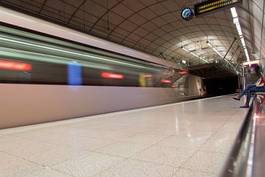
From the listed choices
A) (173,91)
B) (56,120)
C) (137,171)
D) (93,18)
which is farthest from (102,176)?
(93,18)

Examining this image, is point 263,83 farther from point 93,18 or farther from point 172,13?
point 93,18

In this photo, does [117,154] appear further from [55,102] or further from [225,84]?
[225,84]

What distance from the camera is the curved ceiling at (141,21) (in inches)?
473

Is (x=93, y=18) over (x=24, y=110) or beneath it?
over

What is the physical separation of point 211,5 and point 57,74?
16.5ft

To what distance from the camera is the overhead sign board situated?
18.8 feet

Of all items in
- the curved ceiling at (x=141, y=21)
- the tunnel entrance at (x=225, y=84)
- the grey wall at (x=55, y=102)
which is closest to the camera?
the grey wall at (x=55, y=102)

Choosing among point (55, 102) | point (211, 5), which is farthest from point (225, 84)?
point (55, 102)

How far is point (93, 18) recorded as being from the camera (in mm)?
13648

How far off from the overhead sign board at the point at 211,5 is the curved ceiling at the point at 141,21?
13.1ft

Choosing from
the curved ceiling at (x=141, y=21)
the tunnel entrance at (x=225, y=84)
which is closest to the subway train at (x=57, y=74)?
the curved ceiling at (x=141, y=21)

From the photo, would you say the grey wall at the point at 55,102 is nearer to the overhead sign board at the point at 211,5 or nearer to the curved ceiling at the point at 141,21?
the overhead sign board at the point at 211,5

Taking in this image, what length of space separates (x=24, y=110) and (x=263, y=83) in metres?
6.35

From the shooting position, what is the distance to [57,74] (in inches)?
187
